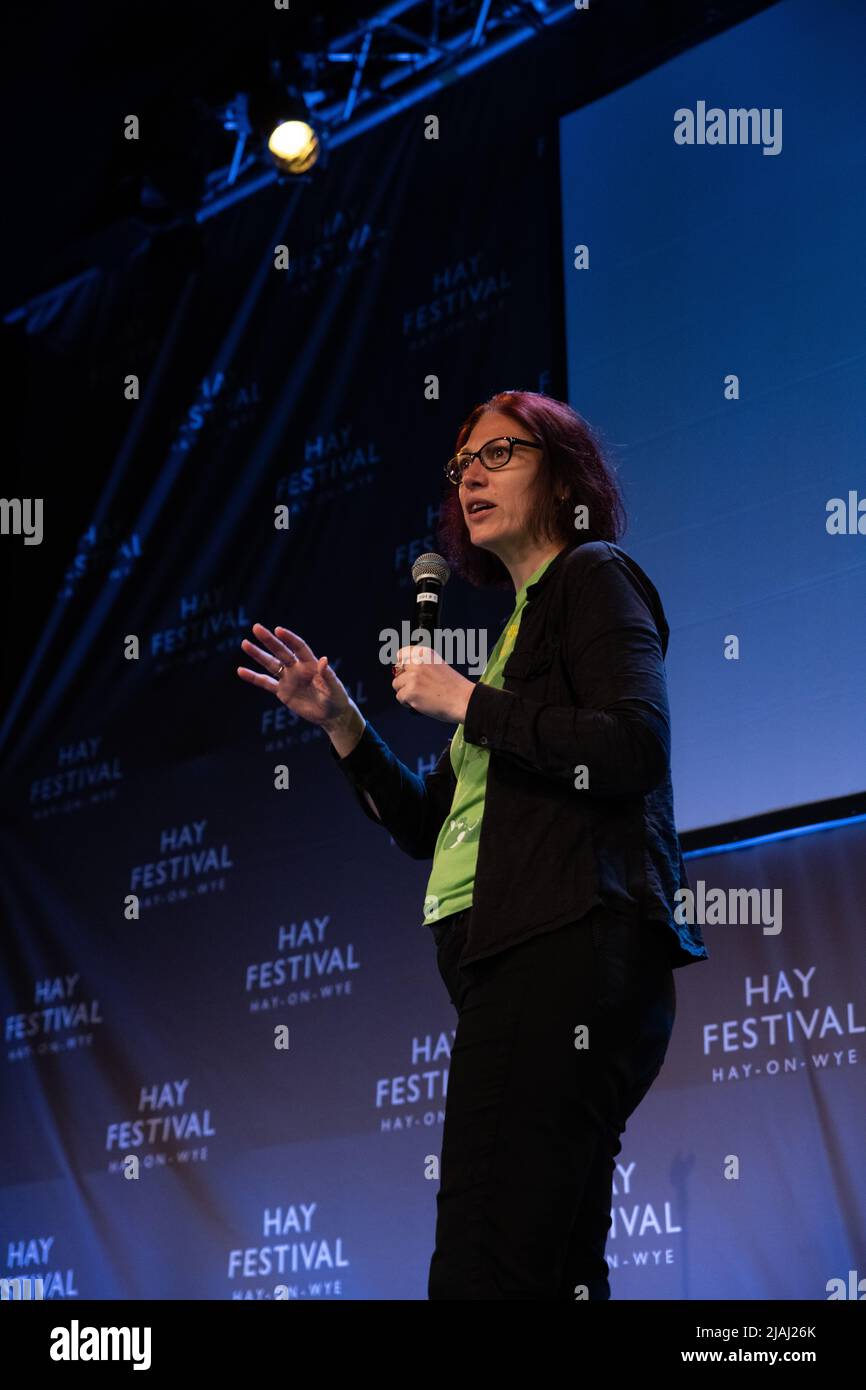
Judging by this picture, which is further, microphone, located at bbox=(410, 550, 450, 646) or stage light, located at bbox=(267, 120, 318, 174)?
stage light, located at bbox=(267, 120, 318, 174)

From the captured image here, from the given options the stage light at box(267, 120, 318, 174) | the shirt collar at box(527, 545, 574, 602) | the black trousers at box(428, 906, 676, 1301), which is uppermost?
the stage light at box(267, 120, 318, 174)

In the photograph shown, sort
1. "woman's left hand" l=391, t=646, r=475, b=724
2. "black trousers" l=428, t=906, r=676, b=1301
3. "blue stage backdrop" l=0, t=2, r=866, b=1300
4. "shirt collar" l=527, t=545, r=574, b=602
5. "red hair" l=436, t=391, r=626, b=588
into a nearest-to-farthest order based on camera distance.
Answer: "black trousers" l=428, t=906, r=676, b=1301 < "woman's left hand" l=391, t=646, r=475, b=724 < "shirt collar" l=527, t=545, r=574, b=602 < "red hair" l=436, t=391, r=626, b=588 < "blue stage backdrop" l=0, t=2, r=866, b=1300

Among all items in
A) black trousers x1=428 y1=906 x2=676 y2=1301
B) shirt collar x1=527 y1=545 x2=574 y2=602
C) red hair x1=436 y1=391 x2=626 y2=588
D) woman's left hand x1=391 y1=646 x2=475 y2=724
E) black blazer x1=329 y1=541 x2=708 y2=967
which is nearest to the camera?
black trousers x1=428 y1=906 x2=676 y2=1301

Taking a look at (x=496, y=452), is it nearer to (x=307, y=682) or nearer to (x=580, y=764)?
(x=307, y=682)

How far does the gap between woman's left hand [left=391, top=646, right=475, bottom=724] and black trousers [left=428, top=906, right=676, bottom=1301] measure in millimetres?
271

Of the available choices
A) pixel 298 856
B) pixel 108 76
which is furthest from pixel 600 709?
pixel 108 76

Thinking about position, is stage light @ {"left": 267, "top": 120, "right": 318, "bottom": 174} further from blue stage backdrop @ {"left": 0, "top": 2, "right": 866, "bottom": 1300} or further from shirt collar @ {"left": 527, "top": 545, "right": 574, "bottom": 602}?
shirt collar @ {"left": 527, "top": 545, "right": 574, "bottom": 602}

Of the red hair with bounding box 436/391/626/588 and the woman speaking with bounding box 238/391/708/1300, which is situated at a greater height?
the red hair with bounding box 436/391/626/588

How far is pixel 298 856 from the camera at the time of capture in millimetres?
3807

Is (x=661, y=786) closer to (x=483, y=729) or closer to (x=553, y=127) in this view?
(x=483, y=729)

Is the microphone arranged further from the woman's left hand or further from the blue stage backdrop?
the blue stage backdrop

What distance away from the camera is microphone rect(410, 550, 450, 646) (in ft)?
6.19

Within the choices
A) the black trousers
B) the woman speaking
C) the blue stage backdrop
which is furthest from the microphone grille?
the blue stage backdrop

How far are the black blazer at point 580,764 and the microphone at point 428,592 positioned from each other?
183 millimetres
